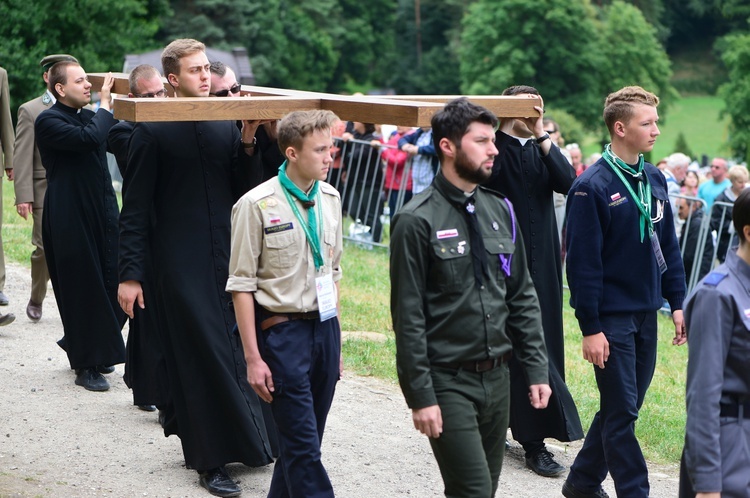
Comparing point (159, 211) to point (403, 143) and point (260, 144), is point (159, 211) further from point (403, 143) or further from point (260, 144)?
point (403, 143)

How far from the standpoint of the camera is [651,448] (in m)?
7.36

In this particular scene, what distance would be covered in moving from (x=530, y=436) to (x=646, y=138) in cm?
190

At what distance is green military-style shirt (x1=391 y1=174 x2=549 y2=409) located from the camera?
430 cm

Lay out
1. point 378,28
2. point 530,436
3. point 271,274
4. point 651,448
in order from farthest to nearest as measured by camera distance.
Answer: point 378,28
point 651,448
point 530,436
point 271,274

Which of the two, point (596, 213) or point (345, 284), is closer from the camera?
point (596, 213)

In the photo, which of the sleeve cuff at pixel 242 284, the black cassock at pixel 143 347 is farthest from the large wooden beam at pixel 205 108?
the black cassock at pixel 143 347

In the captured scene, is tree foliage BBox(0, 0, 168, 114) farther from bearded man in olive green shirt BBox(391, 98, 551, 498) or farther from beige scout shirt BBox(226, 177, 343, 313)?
bearded man in olive green shirt BBox(391, 98, 551, 498)

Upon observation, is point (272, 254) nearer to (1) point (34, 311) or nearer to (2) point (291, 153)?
(2) point (291, 153)

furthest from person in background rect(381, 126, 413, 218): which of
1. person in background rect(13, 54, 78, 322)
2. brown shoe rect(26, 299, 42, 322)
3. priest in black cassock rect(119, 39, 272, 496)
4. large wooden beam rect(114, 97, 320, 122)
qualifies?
large wooden beam rect(114, 97, 320, 122)

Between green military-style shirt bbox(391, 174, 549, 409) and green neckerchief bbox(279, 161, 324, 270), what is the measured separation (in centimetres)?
65

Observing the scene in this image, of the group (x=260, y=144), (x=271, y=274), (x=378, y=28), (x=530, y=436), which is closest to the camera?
(x=271, y=274)

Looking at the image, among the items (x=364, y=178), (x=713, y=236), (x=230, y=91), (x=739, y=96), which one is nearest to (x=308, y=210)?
(x=230, y=91)

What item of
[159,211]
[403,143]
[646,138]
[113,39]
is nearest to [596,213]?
[646,138]

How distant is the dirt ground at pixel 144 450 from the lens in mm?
6141
